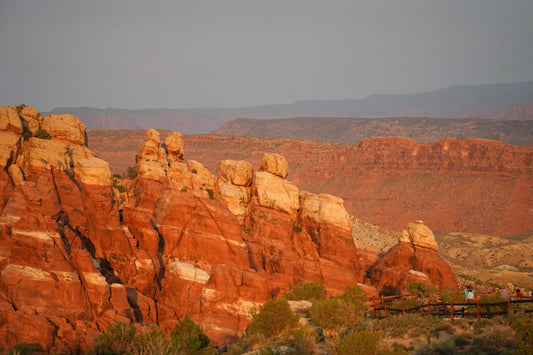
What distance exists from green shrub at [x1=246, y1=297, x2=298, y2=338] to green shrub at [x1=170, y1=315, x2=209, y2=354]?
3322 millimetres

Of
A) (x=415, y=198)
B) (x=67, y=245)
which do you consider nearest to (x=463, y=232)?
(x=415, y=198)

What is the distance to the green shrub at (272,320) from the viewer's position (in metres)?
38.7

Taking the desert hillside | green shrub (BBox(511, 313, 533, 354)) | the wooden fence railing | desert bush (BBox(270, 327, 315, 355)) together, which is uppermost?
green shrub (BBox(511, 313, 533, 354))

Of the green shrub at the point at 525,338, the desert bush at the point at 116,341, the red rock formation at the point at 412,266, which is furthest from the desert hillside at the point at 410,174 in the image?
the green shrub at the point at 525,338


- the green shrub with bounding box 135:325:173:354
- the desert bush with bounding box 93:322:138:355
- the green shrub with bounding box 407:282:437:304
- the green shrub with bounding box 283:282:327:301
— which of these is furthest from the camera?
the green shrub with bounding box 283:282:327:301

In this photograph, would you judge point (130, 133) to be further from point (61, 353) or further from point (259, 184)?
point (61, 353)

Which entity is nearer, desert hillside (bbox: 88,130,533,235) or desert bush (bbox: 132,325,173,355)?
desert bush (bbox: 132,325,173,355)

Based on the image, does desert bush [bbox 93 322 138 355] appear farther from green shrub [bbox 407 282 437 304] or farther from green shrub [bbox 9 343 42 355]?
green shrub [bbox 407 282 437 304]

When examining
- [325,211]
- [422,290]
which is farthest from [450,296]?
[325,211]

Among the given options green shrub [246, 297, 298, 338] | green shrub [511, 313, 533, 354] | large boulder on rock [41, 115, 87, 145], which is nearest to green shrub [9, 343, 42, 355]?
green shrub [246, 297, 298, 338]

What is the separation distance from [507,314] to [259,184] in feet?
110

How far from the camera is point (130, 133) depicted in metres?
173

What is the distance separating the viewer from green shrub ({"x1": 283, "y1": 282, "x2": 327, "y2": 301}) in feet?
159

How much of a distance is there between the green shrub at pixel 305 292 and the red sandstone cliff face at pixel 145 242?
1.83m
